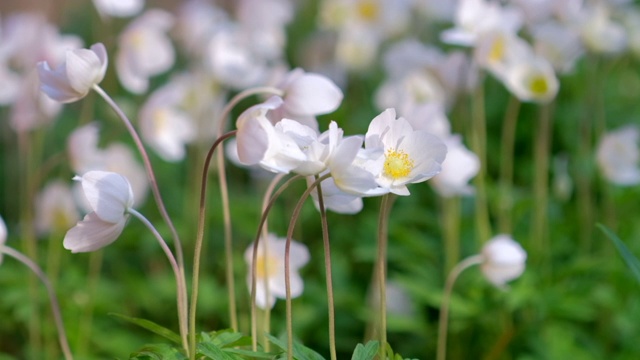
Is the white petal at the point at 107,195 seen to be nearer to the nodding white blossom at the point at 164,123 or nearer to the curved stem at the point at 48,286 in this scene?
the curved stem at the point at 48,286

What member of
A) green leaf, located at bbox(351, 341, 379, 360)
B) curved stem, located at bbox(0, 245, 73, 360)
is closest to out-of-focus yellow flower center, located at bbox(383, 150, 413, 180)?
green leaf, located at bbox(351, 341, 379, 360)

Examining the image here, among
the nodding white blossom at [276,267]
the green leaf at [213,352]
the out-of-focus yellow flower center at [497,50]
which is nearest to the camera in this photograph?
the green leaf at [213,352]

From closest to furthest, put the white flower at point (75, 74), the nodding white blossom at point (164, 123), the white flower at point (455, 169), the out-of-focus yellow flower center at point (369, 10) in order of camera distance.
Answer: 1. the white flower at point (75, 74)
2. the white flower at point (455, 169)
3. the nodding white blossom at point (164, 123)
4. the out-of-focus yellow flower center at point (369, 10)

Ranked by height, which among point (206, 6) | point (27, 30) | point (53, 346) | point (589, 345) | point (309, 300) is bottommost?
point (53, 346)

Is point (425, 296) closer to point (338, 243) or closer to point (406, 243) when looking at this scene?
point (406, 243)

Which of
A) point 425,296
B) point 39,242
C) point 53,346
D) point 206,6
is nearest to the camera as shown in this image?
point 425,296

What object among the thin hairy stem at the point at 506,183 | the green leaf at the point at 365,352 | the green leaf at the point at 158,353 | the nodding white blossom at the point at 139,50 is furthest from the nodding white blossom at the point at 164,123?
the green leaf at the point at 365,352

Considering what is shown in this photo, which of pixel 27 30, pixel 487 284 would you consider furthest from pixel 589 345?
pixel 27 30

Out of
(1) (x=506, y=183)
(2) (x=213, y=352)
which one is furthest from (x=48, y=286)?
(1) (x=506, y=183)
